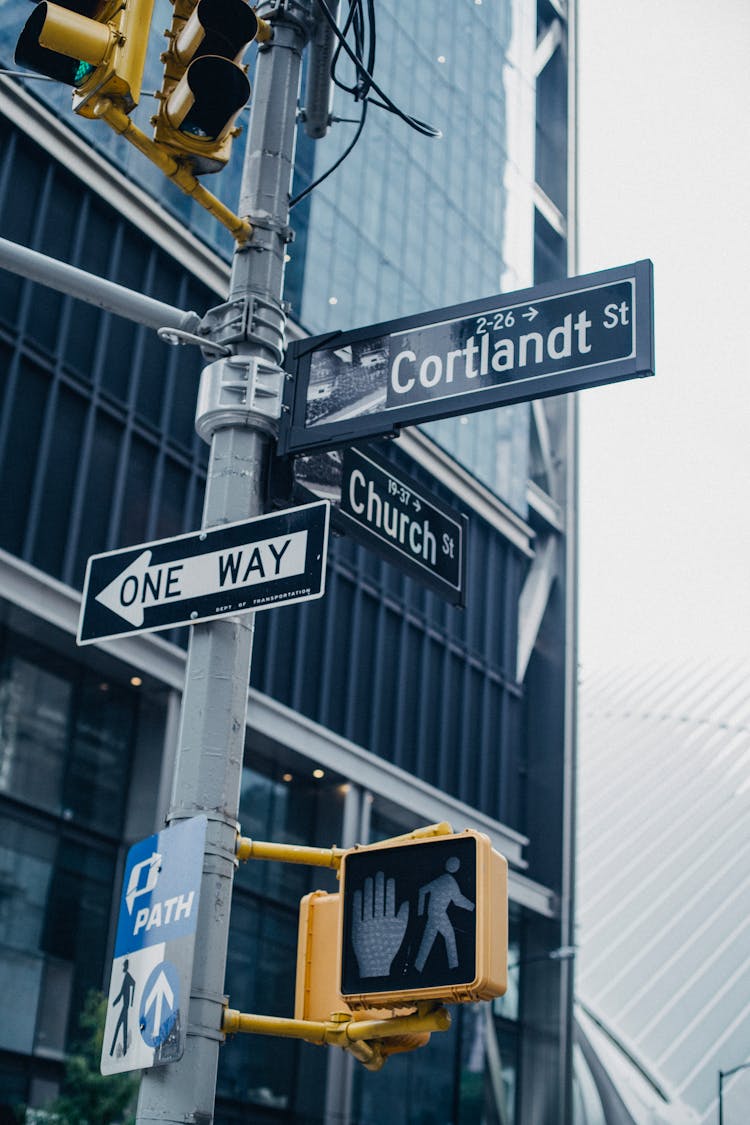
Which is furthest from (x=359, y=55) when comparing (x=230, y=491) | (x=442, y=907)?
(x=442, y=907)

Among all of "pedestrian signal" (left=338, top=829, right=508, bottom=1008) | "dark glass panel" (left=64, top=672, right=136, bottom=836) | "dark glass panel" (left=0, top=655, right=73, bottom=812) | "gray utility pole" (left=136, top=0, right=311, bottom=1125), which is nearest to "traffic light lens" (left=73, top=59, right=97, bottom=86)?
"gray utility pole" (left=136, top=0, right=311, bottom=1125)

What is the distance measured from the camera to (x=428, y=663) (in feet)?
117

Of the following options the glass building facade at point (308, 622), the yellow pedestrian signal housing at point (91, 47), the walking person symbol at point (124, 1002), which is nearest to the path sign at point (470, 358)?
the yellow pedestrian signal housing at point (91, 47)

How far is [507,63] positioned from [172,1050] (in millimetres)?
45282

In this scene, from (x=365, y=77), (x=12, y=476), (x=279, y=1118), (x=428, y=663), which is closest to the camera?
(x=365, y=77)

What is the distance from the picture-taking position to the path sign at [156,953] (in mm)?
4766

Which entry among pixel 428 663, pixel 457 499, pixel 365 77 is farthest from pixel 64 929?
pixel 365 77

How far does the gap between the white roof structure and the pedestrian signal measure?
150ft

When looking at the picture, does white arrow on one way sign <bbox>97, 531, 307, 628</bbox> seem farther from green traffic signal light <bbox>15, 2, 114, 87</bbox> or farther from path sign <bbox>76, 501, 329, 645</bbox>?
green traffic signal light <bbox>15, 2, 114, 87</bbox>

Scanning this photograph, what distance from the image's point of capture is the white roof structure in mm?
49531

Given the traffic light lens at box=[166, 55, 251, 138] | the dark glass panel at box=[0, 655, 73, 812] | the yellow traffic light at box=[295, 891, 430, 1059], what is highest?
the dark glass panel at box=[0, 655, 73, 812]

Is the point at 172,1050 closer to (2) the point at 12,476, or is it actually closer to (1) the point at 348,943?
(1) the point at 348,943

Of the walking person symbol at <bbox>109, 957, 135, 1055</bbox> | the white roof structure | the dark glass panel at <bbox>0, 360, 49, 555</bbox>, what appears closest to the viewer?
the walking person symbol at <bbox>109, 957, 135, 1055</bbox>

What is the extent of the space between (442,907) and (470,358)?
227 cm
